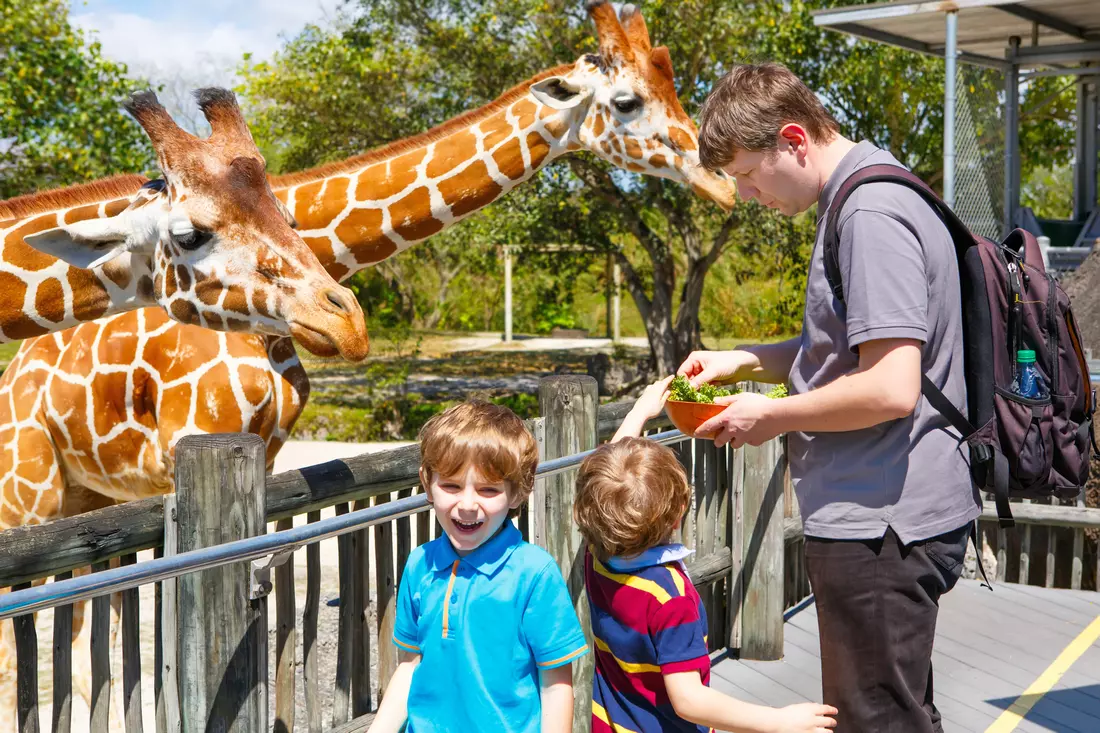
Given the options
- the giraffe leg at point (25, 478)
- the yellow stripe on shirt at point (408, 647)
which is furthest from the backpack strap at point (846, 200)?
the giraffe leg at point (25, 478)

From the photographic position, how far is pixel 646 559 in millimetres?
2215

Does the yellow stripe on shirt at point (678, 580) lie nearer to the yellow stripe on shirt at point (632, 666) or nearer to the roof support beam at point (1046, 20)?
the yellow stripe on shirt at point (632, 666)

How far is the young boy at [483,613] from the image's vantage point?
217 cm

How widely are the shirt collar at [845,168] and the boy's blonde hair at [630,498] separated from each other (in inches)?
23.1

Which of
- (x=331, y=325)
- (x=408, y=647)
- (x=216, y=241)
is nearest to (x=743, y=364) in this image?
(x=408, y=647)

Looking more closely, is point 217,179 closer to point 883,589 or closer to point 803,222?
point 883,589

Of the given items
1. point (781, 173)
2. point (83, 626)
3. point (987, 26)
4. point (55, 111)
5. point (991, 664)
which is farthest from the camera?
point (55, 111)

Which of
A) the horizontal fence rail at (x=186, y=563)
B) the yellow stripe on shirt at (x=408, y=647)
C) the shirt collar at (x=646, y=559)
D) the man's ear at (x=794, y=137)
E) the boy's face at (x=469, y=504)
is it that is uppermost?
the man's ear at (x=794, y=137)

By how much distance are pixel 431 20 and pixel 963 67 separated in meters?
6.60

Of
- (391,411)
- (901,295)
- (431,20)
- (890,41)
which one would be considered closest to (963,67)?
(890,41)

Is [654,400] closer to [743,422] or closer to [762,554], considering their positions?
[743,422]

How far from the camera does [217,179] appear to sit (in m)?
3.60

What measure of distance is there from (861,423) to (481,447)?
0.72m

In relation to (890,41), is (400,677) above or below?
below
